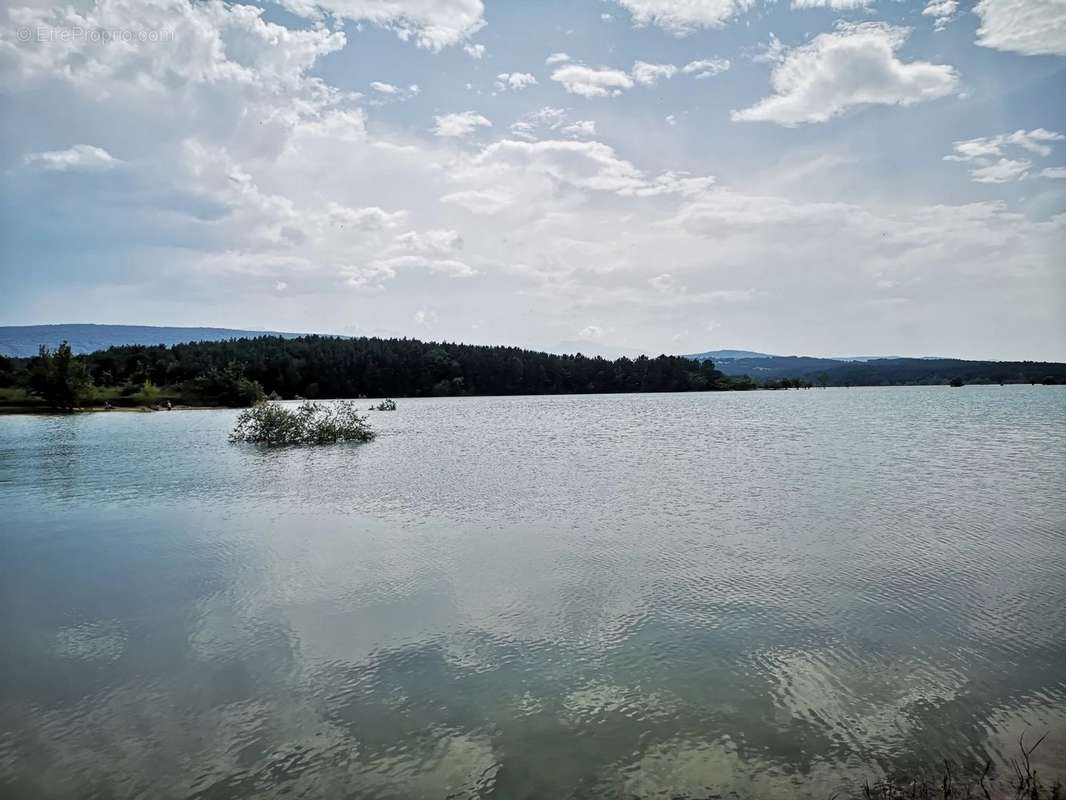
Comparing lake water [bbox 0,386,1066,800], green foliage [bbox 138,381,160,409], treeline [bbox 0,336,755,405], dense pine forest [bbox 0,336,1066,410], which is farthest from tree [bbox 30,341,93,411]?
lake water [bbox 0,386,1066,800]

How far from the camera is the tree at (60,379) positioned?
74.4 meters

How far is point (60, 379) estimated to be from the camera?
74312 millimetres

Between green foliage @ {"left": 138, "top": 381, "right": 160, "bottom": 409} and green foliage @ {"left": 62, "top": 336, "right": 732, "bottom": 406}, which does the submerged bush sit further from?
green foliage @ {"left": 62, "top": 336, "right": 732, "bottom": 406}

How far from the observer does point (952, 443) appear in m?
38.7

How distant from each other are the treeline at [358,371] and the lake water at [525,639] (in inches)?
3090

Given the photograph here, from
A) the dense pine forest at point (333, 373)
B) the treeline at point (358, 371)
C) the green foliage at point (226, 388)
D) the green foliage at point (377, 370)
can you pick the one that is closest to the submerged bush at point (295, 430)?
the dense pine forest at point (333, 373)

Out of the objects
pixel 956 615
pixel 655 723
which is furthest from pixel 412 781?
pixel 956 615

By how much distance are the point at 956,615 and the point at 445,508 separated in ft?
46.3

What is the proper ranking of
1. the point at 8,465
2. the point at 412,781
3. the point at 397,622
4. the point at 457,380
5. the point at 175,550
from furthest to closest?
the point at 457,380 → the point at 8,465 → the point at 175,550 → the point at 397,622 → the point at 412,781

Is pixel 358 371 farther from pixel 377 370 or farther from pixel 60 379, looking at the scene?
pixel 60 379

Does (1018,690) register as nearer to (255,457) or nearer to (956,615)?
(956,615)

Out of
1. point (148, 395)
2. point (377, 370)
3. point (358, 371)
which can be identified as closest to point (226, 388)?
point (148, 395)

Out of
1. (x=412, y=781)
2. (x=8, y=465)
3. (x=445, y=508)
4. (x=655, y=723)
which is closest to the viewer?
(x=412, y=781)

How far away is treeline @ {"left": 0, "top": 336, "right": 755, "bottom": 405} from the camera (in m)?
104
